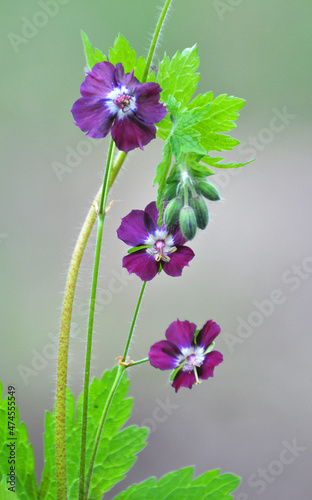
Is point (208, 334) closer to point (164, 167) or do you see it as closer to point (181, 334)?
point (181, 334)

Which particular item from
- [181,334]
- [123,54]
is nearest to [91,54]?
[123,54]

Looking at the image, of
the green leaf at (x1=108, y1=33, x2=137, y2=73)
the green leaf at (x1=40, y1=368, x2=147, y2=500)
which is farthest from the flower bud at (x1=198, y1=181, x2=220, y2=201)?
the green leaf at (x1=40, y1=368, x2=147, y2=500)

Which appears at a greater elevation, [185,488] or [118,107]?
[118,107]

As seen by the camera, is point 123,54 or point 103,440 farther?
point 103,440

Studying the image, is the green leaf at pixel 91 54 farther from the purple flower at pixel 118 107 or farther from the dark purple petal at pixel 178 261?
the dark purple petal at pixel 178 261

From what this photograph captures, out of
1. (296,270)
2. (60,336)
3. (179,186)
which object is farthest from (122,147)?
(296,270)

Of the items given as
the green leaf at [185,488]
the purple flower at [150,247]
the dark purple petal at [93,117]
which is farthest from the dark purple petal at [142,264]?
the green leaf at [185,488]

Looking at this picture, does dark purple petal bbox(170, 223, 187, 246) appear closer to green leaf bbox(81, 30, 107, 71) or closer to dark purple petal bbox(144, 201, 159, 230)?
dark purple petal bbox(144, 201, 159, 230)
